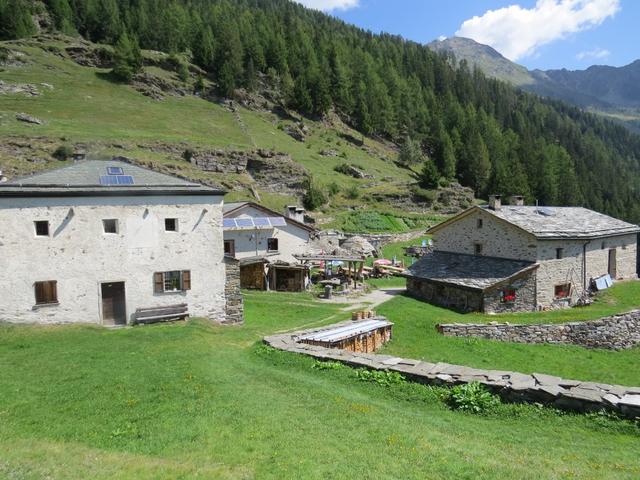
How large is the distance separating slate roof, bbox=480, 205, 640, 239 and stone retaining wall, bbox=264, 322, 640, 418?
21.5 metres

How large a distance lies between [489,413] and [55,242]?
1987 cm

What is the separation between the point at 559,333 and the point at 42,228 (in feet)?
94.1

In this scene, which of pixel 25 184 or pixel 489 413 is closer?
pixel 489 413

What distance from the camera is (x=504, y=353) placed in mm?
22969

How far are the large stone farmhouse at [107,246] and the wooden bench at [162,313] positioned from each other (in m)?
0.20

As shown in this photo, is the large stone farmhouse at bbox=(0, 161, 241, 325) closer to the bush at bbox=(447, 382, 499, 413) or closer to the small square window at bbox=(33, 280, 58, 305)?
the small square window at bbox=(33, 280, 58, 305)

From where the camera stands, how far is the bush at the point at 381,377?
511 inches

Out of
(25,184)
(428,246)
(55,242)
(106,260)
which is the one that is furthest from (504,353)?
(428,246)

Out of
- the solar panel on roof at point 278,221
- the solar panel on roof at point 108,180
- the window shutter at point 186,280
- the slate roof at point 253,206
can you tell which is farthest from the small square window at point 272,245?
the solar panel on roof at point 108,180

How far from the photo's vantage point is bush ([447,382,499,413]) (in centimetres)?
1124

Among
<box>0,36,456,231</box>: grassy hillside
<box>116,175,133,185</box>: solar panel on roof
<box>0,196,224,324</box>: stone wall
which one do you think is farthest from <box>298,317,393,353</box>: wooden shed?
<box>0,36,456,231</box>: grassy hillside

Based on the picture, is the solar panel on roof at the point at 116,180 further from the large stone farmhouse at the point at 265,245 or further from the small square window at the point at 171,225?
the large stone farmhouse at the point at 265,245

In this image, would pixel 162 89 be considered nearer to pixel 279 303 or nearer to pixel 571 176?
pixel 279 303

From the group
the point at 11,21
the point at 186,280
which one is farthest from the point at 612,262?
the point at 11,21
